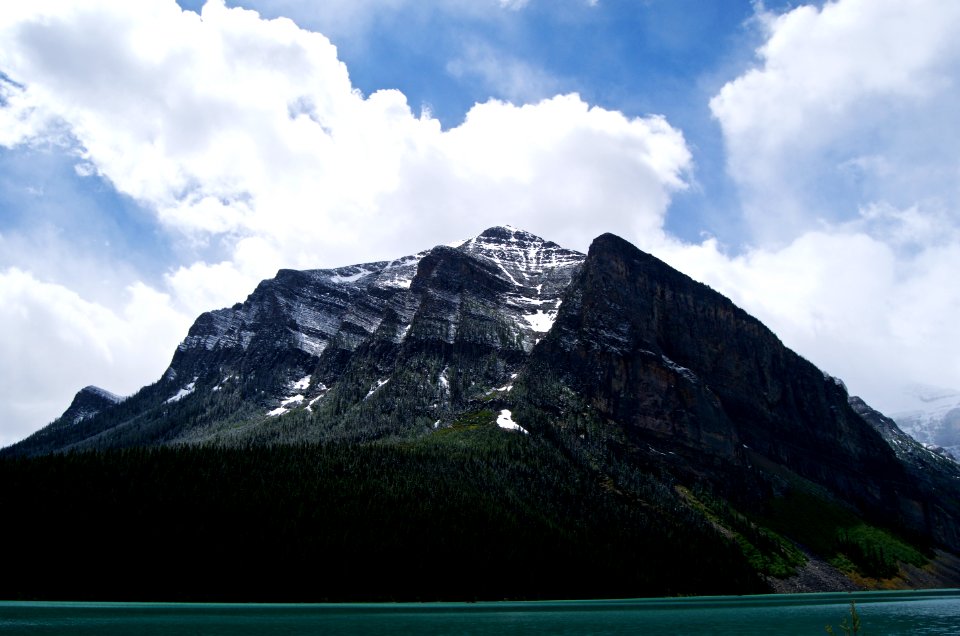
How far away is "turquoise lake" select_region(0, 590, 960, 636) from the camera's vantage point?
260 feet

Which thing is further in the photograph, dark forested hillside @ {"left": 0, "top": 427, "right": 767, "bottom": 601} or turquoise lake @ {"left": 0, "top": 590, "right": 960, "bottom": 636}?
dark forested hillside @ {"left": 0, "top": 427, "right": 767, "bottom": 601}

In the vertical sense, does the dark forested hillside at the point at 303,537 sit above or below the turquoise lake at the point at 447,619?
above

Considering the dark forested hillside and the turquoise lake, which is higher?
the dark forested hillside

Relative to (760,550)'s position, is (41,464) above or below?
above

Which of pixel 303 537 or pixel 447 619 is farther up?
pixel 303 537

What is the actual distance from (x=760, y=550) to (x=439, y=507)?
9719 cm

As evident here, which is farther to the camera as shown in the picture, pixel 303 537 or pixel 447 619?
pixel 303 537

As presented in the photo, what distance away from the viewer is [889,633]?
7406cm

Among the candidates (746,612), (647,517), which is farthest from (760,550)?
(746,612)

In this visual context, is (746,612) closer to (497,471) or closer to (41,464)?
(497,471)

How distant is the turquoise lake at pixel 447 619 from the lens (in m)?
79.4

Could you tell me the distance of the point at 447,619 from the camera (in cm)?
9962

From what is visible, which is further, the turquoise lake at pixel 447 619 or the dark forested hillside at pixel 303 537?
the dark forested hillside at pixel 303 537

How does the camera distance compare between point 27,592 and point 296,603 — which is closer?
point 27,592
